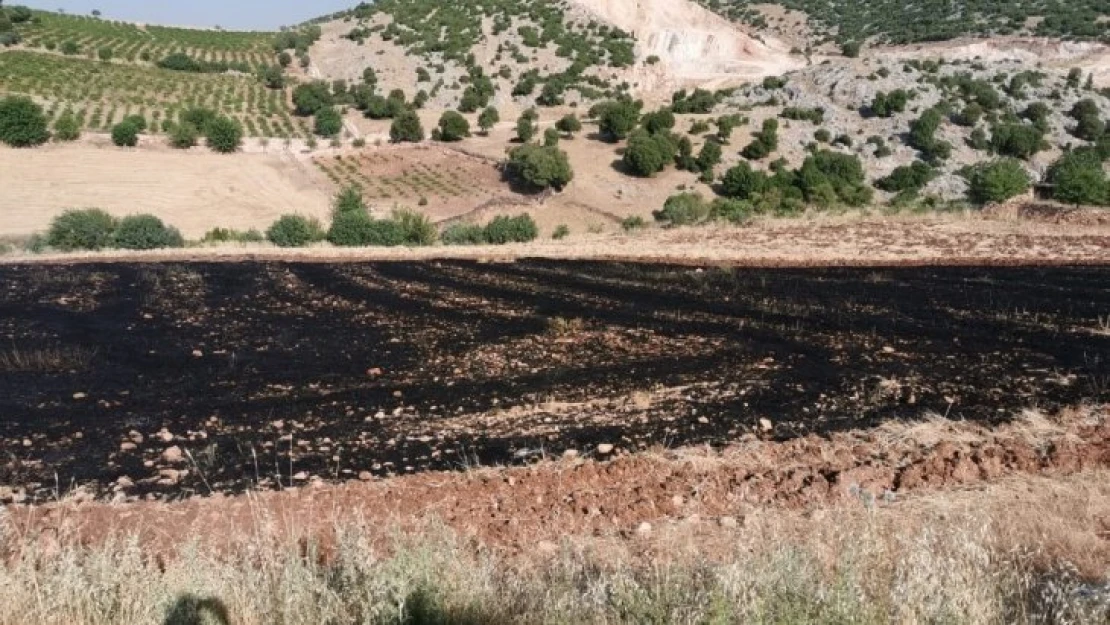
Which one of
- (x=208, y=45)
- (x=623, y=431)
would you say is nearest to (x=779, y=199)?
(x=623, y=431)

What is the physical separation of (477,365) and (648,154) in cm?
4088

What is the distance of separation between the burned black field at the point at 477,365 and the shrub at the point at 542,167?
101 feet

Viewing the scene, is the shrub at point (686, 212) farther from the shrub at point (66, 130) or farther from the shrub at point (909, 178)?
the shrub at point (66, 130)

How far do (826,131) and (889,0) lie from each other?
203 feet

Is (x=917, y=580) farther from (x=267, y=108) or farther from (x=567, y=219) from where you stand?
(x=267, y=108)

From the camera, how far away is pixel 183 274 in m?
19.2

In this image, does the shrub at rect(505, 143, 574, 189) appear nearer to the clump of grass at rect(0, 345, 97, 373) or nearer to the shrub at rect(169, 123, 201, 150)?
the shrub at rect(169, 123, 201, 150)

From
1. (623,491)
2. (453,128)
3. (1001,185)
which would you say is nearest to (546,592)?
(623,491)

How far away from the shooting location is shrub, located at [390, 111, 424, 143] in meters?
60.0

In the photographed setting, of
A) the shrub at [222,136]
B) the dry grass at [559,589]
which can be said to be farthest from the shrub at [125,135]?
the dry grass at [559,589]

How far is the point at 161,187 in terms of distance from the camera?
48.3 m

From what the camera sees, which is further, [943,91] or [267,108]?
[267,108]

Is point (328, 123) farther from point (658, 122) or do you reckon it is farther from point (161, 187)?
point (658, 122)

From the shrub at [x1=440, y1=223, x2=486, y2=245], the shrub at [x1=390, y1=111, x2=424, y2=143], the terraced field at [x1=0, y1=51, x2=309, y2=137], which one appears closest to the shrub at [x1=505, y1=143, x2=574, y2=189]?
the shrub at [x1=390, y1=111, x2=424, y2=143]
